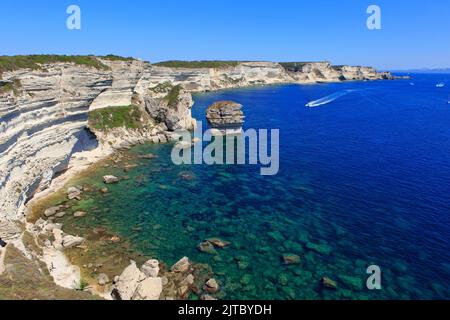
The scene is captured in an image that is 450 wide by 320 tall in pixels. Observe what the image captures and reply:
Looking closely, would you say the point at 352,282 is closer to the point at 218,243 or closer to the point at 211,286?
the point at 211,286

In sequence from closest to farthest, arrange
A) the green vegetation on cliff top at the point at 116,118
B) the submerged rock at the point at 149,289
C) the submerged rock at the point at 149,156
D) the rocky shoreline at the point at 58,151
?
the submerged rock at the point at 149,289
the rocky shoreline at the point at 58,151
the submerged rock at the point at 149,156
the green vegetation on cliff top at the point at 116,118

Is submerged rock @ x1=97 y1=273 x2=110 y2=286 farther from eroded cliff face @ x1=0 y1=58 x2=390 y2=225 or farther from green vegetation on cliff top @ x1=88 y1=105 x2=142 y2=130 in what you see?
green vegetation on cliff top @ x1=88 y1=105 x2=142 y2=130

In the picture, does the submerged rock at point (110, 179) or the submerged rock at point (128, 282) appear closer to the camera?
the submerged rock at point (128, 282)

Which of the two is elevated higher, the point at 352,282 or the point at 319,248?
the point at 319,248

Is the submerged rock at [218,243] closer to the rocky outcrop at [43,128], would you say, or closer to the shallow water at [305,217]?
the shallow water at [305,217]

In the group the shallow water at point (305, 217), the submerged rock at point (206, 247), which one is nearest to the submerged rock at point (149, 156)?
the shallow water at point (305, 217)

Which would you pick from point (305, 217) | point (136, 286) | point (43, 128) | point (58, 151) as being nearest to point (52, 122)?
point (43, 128)
